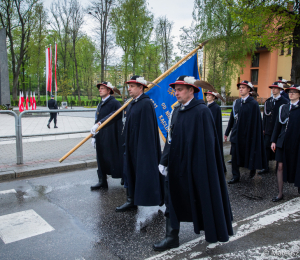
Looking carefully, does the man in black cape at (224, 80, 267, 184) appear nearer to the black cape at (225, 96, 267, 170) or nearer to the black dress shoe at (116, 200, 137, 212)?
the black cape at (225, 96, 267, 170)

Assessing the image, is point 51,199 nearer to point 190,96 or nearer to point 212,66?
point 190,96

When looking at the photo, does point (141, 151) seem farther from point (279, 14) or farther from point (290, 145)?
point (279, 14)

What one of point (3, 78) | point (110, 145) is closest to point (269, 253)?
point (110, 145)

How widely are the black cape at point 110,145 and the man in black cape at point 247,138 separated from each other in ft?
8.18

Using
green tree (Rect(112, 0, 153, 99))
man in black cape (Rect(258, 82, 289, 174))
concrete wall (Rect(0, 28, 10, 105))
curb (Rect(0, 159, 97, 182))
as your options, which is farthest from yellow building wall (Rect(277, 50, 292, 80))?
curb (Rect(0, 159, 97, 182))

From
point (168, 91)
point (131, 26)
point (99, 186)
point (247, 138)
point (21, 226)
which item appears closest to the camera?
point (21, 226)

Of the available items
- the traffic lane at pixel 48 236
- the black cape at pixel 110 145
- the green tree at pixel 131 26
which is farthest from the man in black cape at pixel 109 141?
the green tree at pixel 131 26

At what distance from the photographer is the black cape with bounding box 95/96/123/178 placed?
16.7ft

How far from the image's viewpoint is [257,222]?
389 centimetres

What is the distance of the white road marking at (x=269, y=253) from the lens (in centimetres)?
301

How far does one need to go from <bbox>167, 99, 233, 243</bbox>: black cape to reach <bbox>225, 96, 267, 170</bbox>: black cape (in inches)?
126

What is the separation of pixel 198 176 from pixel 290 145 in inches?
107

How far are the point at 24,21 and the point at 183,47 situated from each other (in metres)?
22.5

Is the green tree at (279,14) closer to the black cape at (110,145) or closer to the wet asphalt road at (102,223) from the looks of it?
the wet asphalt road at (102,223)
